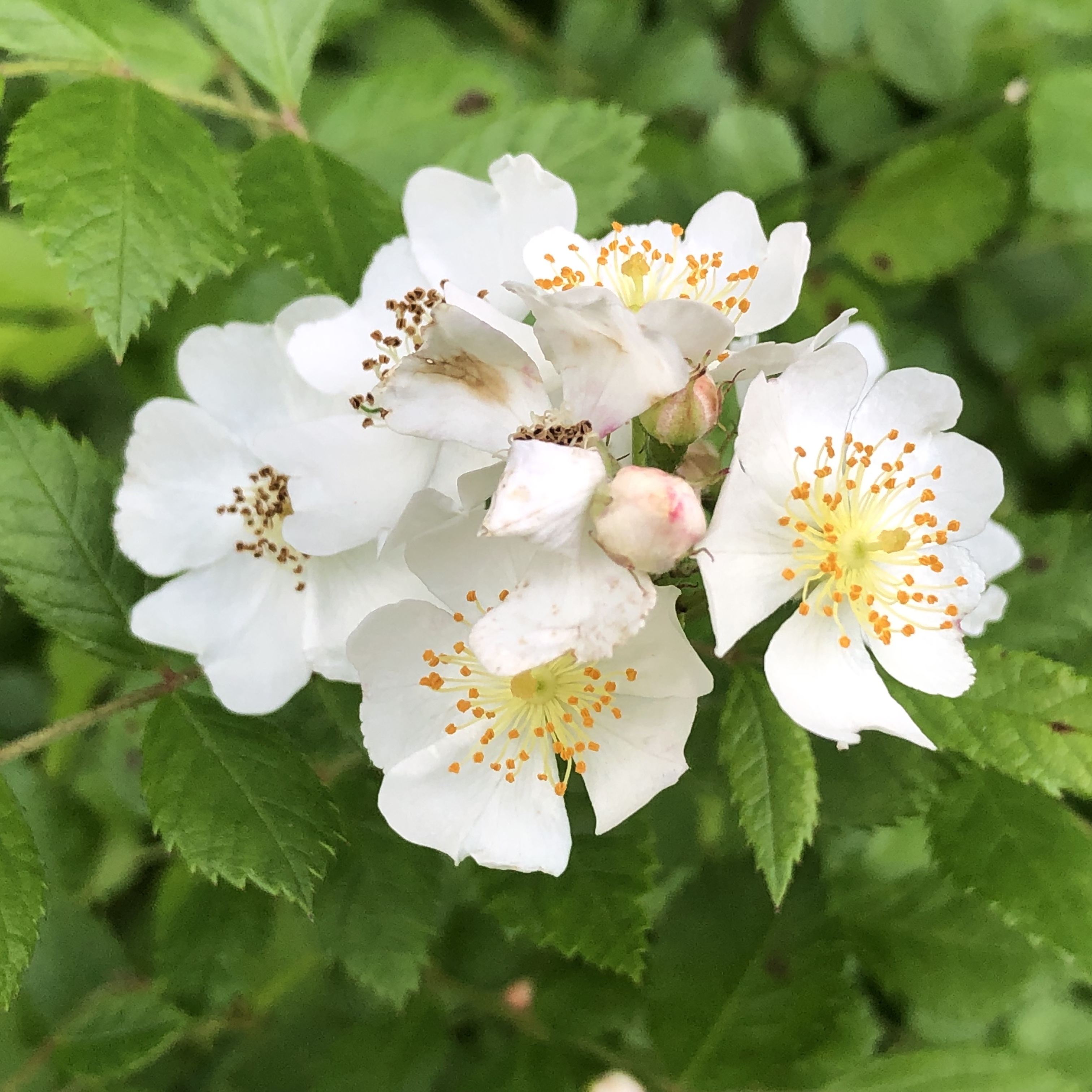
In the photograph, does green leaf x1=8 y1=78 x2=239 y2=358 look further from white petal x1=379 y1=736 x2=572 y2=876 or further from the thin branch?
white petal x1=379 y1=736 x2=572 y2=876

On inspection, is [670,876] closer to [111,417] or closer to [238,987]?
[238,987]

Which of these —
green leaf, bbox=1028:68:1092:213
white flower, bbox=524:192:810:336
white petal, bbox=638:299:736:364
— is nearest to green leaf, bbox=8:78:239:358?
white flower, bbox=524:192:810:336

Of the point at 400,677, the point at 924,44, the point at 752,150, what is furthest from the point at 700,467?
the point at 924,44

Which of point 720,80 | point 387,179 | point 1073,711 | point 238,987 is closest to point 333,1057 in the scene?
point 238,987

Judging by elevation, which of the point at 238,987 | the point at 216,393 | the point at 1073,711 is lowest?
the point at 238,987

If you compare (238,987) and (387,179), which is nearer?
(238,987)

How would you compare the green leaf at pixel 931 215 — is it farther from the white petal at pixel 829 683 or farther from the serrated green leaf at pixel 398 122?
the white petal at pixel 829 683
